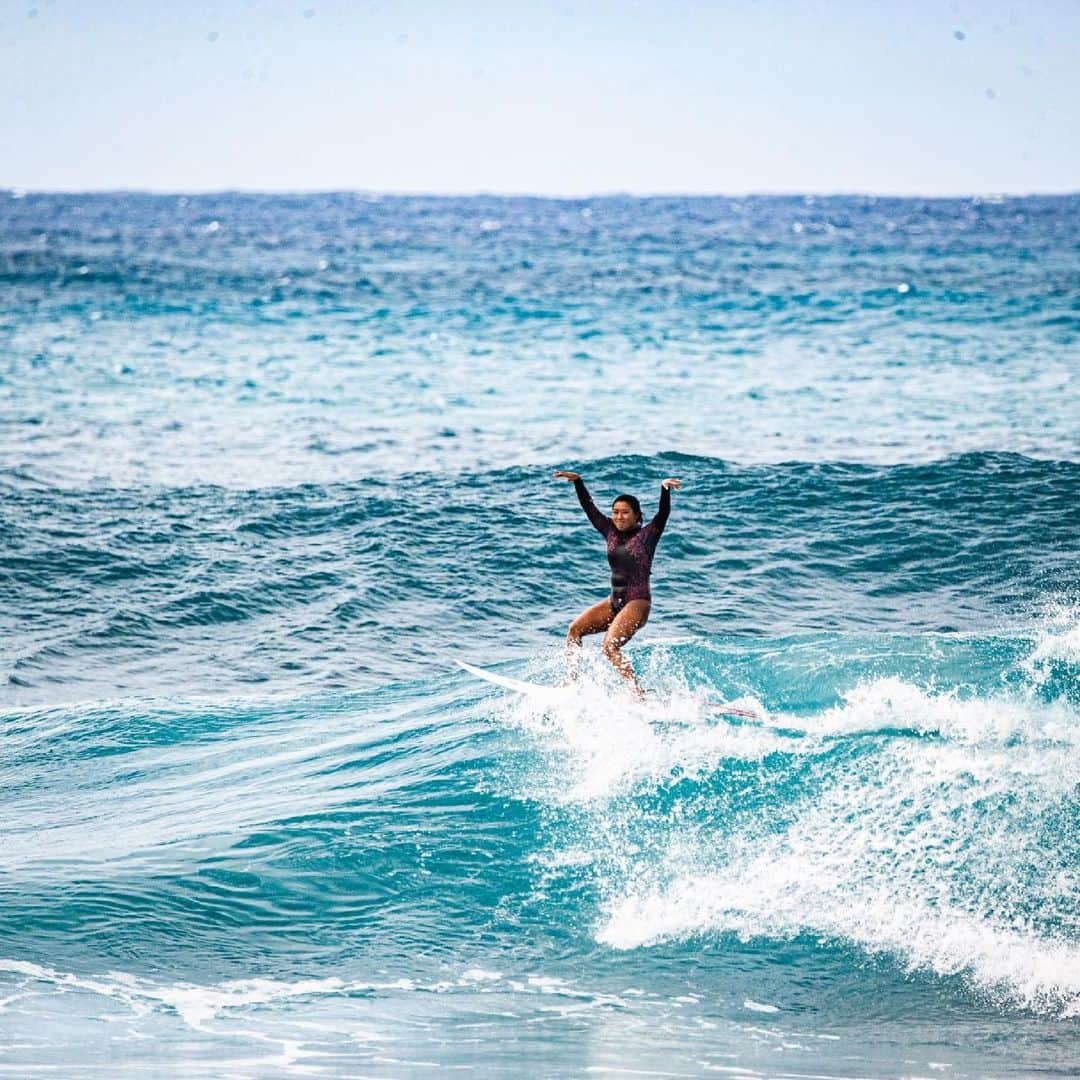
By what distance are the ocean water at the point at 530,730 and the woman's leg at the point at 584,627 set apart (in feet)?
1.22

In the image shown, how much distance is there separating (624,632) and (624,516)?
969 mm

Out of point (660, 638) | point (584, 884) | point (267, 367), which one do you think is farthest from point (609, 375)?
point (584, 884)

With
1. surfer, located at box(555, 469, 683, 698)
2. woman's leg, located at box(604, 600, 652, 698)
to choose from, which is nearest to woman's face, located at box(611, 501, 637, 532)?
surfer, located at box(555, 469, 683, 698)

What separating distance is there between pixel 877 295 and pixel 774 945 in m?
43.0

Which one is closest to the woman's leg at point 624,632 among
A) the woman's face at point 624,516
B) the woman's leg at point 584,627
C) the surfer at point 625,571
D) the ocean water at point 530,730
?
the surfer at point 625,571

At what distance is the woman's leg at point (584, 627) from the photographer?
11516mm

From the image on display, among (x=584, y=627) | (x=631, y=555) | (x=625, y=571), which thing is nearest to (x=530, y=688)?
(x=584, y=627)

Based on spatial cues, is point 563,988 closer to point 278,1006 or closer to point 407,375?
point 278,1006

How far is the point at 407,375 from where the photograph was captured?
33.7 metres

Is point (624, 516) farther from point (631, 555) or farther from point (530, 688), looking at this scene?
point (530, 688)

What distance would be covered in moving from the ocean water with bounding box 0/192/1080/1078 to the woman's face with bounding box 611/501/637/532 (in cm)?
150

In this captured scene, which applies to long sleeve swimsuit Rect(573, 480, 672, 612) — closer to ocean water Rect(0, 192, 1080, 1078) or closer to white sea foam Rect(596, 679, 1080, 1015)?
ocean water Rect(0, 192, 1080, 1078)

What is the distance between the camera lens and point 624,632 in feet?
36.8

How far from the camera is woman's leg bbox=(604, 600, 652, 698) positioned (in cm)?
1119
